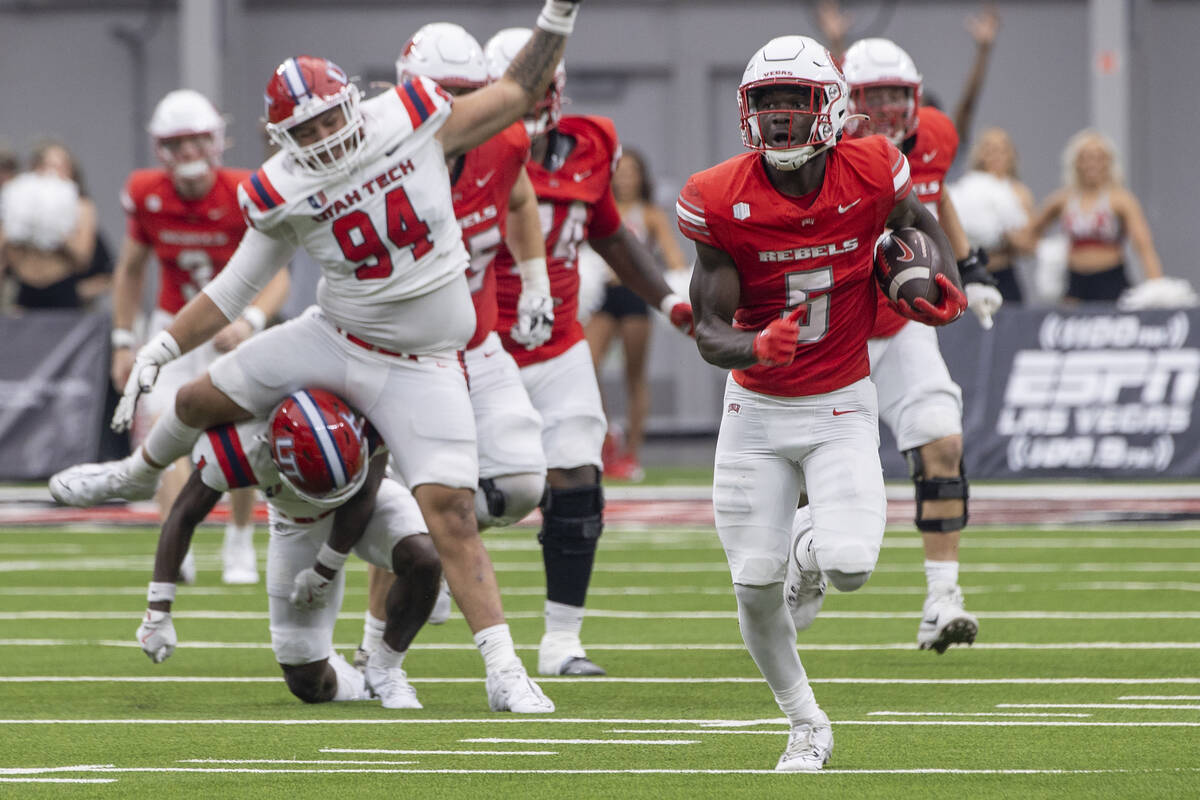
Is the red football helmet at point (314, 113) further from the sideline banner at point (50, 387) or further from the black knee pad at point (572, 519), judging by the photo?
the sideline banner at point (50, 387)

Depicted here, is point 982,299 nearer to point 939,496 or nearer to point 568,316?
point 939,496

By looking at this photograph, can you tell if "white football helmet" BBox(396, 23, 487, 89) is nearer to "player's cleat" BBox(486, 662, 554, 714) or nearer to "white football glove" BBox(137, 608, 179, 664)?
"white football glove" BBox(137, 608, 179, 664)

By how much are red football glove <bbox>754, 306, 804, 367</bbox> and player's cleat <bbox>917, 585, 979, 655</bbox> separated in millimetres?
1880

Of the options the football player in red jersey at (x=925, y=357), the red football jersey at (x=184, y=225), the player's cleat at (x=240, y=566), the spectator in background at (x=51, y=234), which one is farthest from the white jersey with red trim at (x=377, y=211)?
the spectator in background at (x=51, y=234)

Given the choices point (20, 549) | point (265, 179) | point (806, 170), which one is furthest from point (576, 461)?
point (20, 549)

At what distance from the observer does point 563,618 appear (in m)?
7.16

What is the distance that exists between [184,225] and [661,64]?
9445 mm

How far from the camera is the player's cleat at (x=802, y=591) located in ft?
20.2

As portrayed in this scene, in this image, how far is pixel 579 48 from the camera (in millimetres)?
18469

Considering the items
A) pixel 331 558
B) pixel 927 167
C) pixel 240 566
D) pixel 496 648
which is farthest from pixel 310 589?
pixel 240 566

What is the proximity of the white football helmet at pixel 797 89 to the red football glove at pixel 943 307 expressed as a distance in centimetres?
44

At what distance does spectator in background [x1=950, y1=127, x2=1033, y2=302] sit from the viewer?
43.2ft

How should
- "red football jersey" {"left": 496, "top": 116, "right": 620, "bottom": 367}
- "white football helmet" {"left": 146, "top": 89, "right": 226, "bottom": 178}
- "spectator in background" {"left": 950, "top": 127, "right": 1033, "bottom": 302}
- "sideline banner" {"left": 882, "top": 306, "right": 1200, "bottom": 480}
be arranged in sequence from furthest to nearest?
"spectator in background" {"left": 950, "top": 127, "right": 1033, "bottom": 302}, "sideline banner" {"left": 882, "top": 306, "right": 1200, "bottom": 480}, "white football helmet" {"left": 146, "top": 89, "right": 226, "bottom": 178}, "red football jersey" {"left": 496, "top": 116, "right": 620, "bottom": 367}

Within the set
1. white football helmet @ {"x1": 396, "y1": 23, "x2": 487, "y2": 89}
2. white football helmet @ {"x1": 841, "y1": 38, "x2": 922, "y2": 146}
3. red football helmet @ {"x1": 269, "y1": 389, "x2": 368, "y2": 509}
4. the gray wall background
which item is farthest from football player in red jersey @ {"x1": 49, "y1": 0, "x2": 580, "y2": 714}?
the gray wall background
